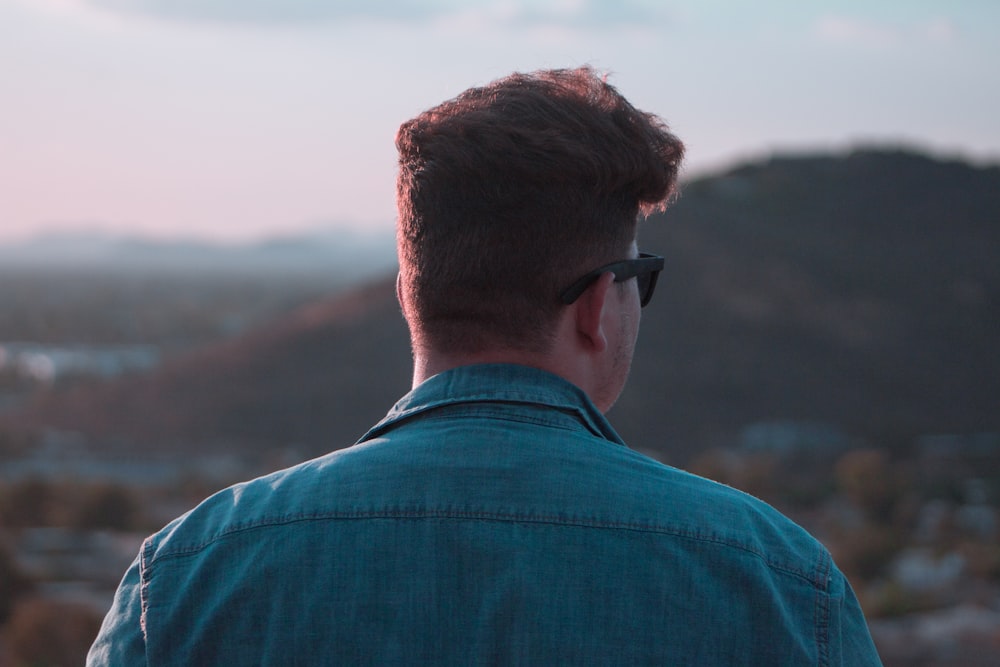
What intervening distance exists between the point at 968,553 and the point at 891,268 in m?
25.4

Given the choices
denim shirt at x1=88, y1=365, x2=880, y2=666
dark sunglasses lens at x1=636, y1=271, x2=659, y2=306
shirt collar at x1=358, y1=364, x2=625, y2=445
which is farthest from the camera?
dark sunglasses lens at x1=636, y1=271, x2=659, y2=306

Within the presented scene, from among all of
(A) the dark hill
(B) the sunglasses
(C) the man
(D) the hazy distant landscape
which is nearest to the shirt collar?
(C) the man

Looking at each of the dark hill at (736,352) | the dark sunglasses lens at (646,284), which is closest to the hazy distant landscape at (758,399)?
the dark hill at (736,352)

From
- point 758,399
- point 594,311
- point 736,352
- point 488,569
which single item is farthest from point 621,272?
point 736,352

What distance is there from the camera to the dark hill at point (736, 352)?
101 feet

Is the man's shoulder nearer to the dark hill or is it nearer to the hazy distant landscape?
the hazy distant landscape

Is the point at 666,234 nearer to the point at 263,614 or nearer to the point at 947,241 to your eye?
the point at 947,241

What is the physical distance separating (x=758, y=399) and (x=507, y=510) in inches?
1233

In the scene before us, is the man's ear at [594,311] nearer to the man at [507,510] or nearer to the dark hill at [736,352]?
the man at [507,510]

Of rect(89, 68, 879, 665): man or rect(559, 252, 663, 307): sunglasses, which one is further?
rect(559, 252, 663, 307): sunglasses

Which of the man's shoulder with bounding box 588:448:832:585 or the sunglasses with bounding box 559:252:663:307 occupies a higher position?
the sunglasses with bounding box 559:252:663:307

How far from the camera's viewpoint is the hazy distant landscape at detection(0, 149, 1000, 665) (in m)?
16.8

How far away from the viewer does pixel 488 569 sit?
4.97 feet

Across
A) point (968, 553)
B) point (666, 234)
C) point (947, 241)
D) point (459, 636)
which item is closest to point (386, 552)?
point (459, 636)
